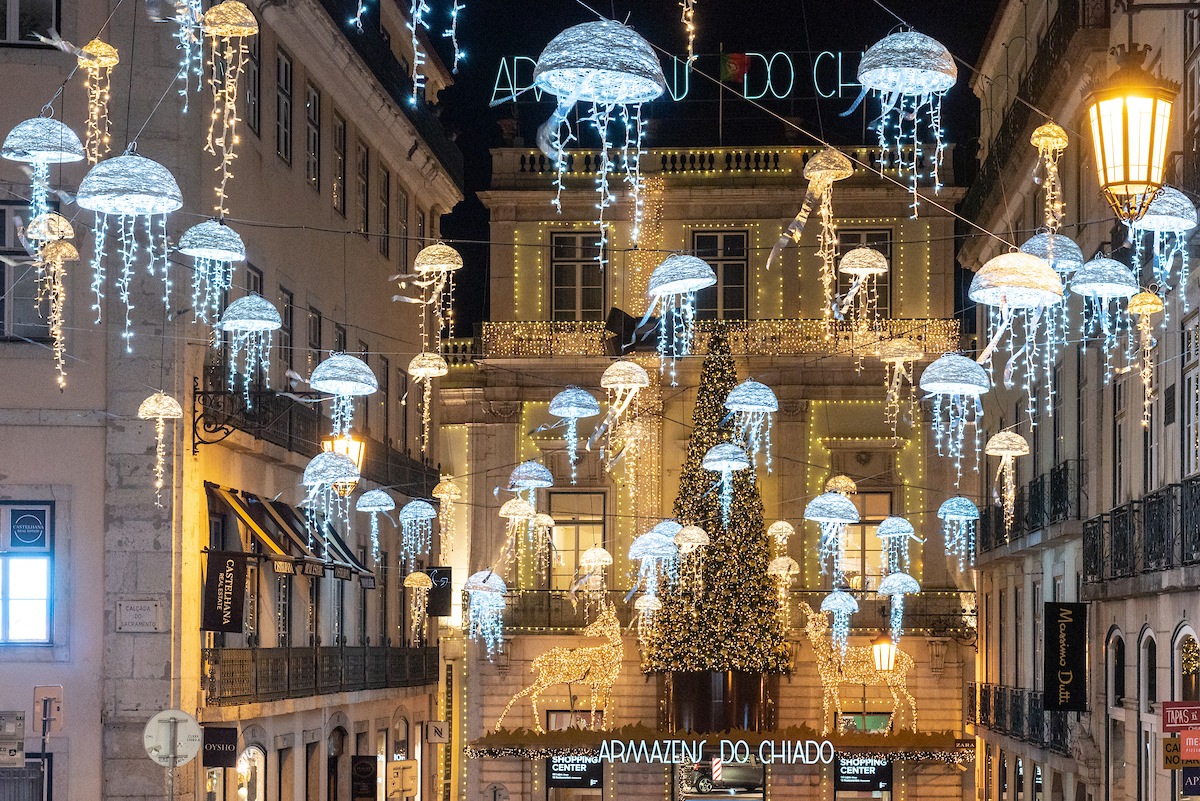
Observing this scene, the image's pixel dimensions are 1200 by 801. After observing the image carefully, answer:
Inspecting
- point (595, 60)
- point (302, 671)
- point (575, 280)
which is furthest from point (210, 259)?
point (575, 280)

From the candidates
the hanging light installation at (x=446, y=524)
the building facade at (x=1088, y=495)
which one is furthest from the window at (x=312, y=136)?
the building facade at (x=1088, y=495)

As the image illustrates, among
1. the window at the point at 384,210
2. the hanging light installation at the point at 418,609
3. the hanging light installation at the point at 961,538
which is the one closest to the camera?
the window at the point at 384,210

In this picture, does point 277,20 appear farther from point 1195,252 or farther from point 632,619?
point 632,619

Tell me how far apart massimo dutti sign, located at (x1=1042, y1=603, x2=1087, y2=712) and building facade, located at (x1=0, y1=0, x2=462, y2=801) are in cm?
977

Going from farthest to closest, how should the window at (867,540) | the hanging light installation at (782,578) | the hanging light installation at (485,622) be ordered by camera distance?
1. the window at (867,540)
2. the hanging light installation at (485,622)
3. the hanging light installation at (782,578)

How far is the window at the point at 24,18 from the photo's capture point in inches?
843

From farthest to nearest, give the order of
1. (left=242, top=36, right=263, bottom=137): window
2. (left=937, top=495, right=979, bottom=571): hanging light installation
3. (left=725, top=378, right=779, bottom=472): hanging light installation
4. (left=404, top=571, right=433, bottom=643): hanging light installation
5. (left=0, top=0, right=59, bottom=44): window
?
(left=937, top=495, right=979, bottom=571): hanging light installation, (left=404, top=571, right=433, bottom=643): hanging light installation, (left=242, top=36, right=263, bottom=137): window, (left=725, top=378, right=779, bottom=472): hanging light installation, (left=0, top=0, right=59, bottom=44): window

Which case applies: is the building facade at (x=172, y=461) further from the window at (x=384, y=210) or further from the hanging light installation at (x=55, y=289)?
the window at (x=384, y=210)

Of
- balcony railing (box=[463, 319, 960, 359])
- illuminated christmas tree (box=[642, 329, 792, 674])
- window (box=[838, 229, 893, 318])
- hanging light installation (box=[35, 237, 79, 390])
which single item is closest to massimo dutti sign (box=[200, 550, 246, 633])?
hanging light installation (box=[35, 237, 79, 390])

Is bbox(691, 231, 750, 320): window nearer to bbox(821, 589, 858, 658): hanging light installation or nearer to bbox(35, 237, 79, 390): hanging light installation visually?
bbox(821, 589, 858, 658): hanging light installation

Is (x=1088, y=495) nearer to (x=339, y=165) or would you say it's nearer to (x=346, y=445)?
(x=346, y=445)

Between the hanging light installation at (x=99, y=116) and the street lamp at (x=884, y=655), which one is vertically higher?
the hanging light installation at (x=99, y=116)

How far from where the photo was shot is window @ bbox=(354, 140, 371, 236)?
31.5 metres

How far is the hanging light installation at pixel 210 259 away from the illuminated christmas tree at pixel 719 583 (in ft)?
44.2
